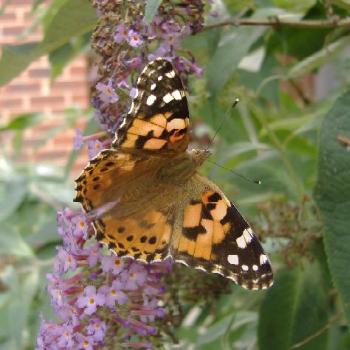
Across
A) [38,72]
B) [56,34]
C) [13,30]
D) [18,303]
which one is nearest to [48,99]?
[38,72]

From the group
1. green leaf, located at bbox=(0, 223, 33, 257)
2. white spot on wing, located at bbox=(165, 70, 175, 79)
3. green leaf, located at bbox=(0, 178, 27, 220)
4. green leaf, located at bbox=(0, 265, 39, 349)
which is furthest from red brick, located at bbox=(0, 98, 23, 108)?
white spot on wing, located at bbox=(165, 70, 175, 79)

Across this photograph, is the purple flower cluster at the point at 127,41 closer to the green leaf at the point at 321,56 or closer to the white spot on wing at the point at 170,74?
the white spot on wing at the point at 170,74

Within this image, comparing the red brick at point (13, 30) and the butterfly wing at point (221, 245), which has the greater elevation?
the butterfly wing at point (221, 245)

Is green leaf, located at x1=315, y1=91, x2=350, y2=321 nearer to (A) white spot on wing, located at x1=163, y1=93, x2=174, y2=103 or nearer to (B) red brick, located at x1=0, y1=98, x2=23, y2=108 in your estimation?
(A) white spot on wing, located at x1=163, y1=93, x2=174, y2=103

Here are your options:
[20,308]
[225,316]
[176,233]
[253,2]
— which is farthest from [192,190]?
[20,308]

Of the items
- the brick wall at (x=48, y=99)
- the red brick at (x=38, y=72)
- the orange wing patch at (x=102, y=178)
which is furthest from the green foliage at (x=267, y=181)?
the brick wall at (x=48, y=99)

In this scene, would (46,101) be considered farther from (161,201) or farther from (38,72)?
(161,201)
